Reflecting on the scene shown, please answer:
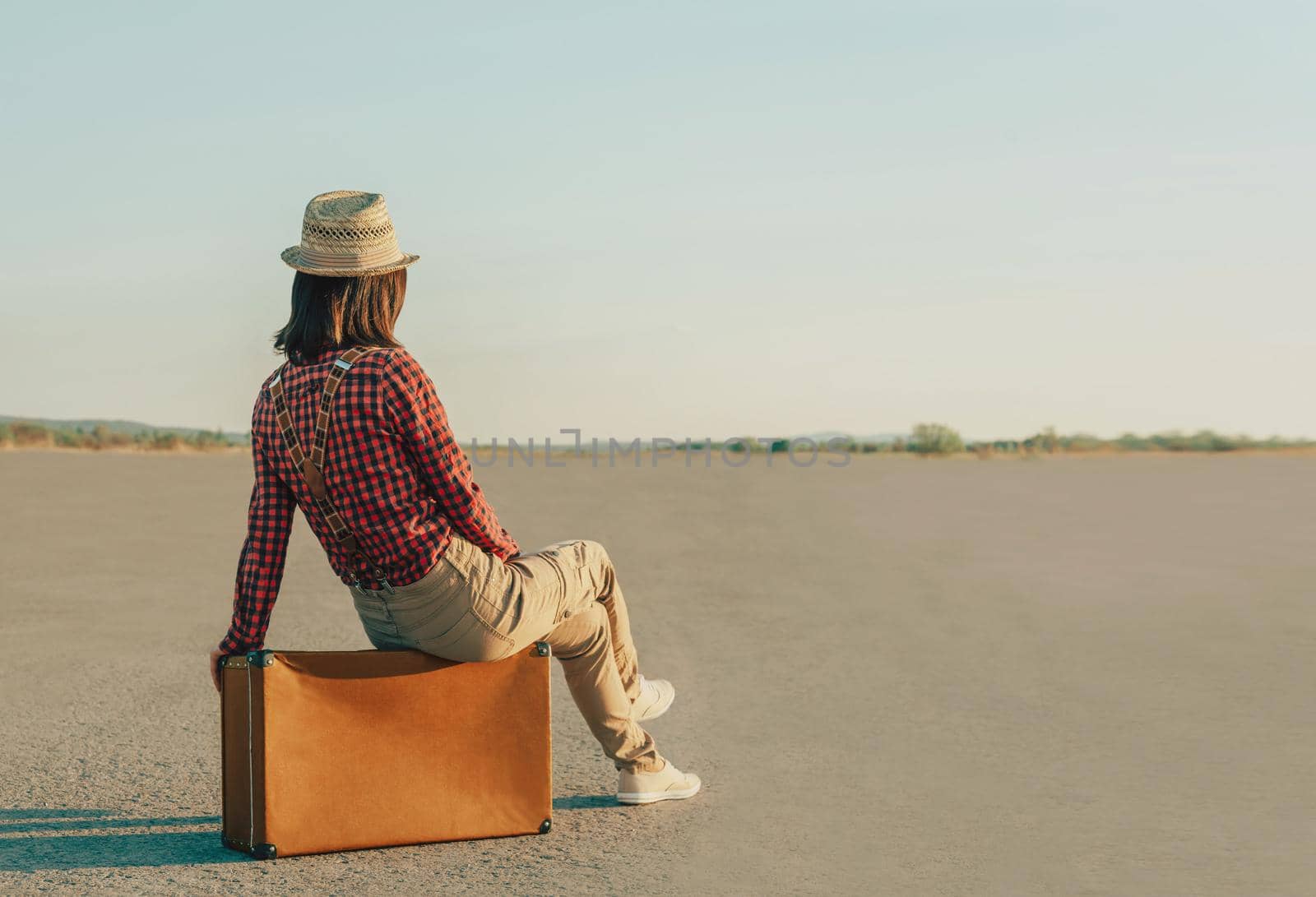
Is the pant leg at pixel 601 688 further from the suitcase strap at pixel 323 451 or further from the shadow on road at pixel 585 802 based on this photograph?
the suitcase strap at pixel 323 451

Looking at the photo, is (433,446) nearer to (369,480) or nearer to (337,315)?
(369,480)

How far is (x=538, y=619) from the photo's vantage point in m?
4.85

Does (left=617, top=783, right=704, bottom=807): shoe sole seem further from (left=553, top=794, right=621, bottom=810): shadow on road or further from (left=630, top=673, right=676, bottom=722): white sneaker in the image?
(left=630, top=673, right=676, bottom=722): white sneaker

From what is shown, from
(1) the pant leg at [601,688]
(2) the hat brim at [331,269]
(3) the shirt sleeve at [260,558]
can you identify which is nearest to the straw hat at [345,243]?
(2) the hat brim at [331,269]

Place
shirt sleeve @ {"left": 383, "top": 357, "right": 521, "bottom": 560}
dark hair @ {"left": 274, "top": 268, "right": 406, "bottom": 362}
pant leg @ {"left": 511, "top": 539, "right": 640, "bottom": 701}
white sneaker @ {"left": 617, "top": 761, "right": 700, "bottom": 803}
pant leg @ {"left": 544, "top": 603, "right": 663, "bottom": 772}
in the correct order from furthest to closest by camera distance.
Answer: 1. white sneaker @ {"left": 617, "top": 761, "right": 700, "bottom": 803}
2. pant leg @ {"left": 544, "top": 603, "right": 663, "bottom": 772}
3. pant leg @ {"left": 511, "top": 539, "right": 640, "bottom": 701}
4. dark hair @ {"left": 274, "top": 268, "right": 406, "bottom": 362}
5. shirt sleeve @ {"left": 383, "top": 357, "right": 521, "bottom": 560}

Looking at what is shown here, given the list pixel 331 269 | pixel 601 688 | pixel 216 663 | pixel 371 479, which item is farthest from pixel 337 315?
pixel 601 688

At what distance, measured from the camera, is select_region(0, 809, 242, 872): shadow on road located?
15.1ft

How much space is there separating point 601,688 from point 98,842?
1.75 m

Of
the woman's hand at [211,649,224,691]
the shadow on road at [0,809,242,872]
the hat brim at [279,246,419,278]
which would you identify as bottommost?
the shadow on road at [0,809,242,872]

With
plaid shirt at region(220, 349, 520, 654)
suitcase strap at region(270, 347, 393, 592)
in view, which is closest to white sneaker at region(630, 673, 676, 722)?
plaid shirt at region(220, 349, 520, 654)

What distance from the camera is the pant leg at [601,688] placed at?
5.14m

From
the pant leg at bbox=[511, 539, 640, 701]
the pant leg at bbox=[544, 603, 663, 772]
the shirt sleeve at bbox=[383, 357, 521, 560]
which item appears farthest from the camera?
the pant leg at bbox=[544, 603, 663, 772]

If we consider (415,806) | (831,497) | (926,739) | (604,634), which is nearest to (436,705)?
(415,806)

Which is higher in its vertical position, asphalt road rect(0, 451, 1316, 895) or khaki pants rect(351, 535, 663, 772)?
khaki pants rect(351, 535, 663, 772)
